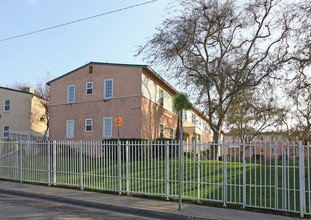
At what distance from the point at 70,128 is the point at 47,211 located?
17228 millimetres

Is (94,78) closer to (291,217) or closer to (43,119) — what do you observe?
(43,119)

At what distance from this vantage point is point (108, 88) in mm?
22562

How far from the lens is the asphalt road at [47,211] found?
682 centimetres

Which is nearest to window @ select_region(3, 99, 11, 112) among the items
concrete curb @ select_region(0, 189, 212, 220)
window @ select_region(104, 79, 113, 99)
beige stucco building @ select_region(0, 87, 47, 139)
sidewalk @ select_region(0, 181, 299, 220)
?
beige stucco building @ select_region(0, 87, 47, 139)

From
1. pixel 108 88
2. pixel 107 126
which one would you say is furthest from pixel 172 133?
pixel 108 88

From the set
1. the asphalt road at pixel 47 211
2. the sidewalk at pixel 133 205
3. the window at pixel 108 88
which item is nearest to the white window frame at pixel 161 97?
the window at pixel 108 88

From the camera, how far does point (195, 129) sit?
2861cm

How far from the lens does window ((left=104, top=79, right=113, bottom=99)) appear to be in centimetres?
2239

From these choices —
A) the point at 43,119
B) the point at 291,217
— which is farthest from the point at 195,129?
the point at 291,217

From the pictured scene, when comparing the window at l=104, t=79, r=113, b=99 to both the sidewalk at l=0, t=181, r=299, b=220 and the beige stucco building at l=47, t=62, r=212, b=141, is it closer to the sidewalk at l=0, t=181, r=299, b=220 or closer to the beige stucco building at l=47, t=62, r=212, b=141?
the beige stucco building at l=47, t=62, r=212, b=141

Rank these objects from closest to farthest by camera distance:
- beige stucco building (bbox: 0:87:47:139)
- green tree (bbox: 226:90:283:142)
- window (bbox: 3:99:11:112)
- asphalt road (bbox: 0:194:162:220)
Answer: asphalt road (bbox: 0:194:162:220) → green tree (bbox: 226:90:283:142) → beige stucco building (bbox: 0:87:47:139) → window (bbox: 3:99:11:112)

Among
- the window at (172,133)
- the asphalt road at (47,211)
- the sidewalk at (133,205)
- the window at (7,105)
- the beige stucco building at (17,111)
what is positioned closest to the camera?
the asphalt road at (47,211)

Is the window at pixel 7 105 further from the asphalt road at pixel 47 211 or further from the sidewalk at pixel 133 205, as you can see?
the asphalt road at pixel 47 211

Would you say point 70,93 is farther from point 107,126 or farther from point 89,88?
point 107,126
